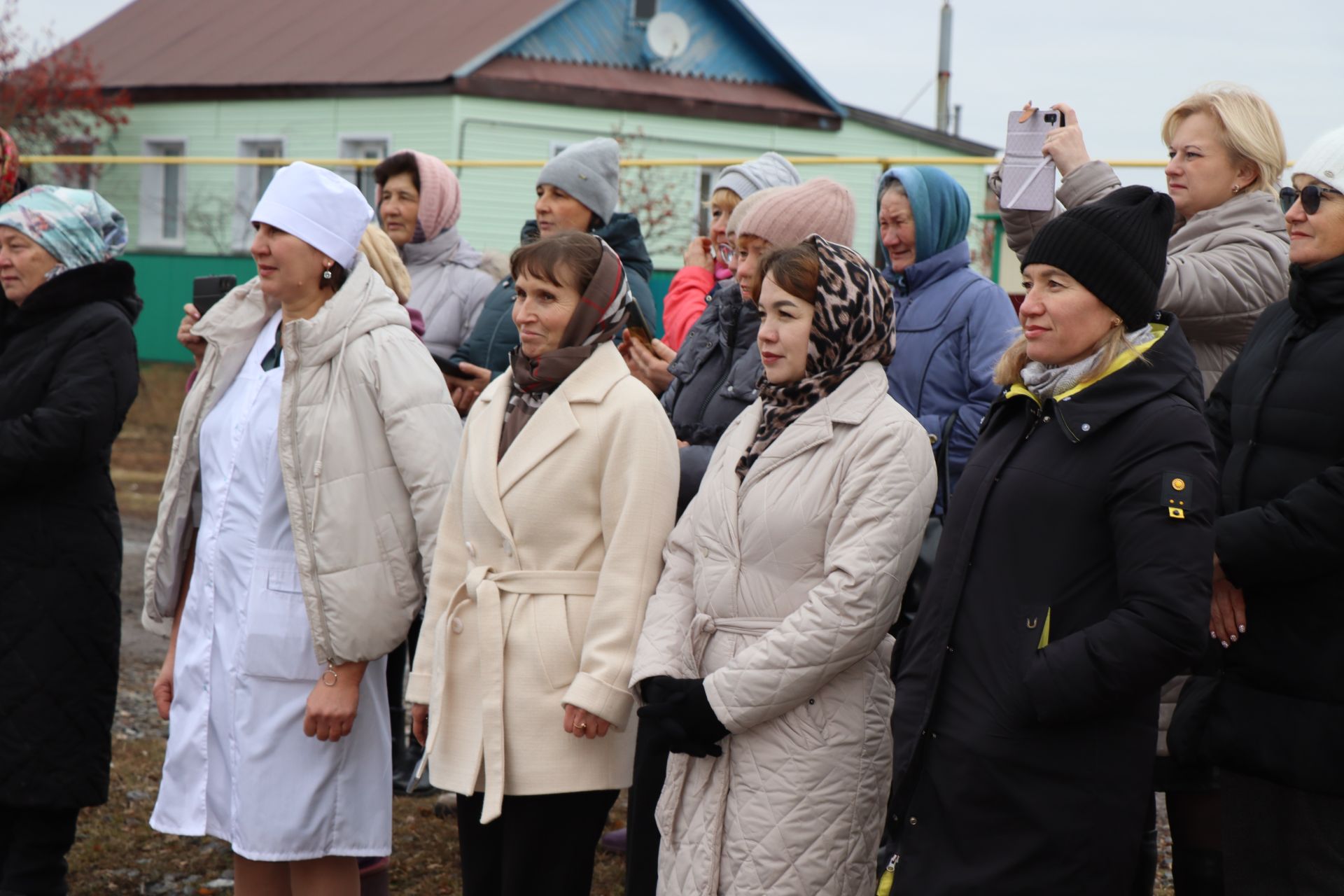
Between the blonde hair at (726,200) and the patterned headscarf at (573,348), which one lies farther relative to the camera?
the blonde hair at (726,200)

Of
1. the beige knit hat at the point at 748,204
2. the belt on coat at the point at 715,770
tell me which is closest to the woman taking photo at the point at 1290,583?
the belt on coat at the point at 715,770

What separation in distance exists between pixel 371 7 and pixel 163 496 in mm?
22834

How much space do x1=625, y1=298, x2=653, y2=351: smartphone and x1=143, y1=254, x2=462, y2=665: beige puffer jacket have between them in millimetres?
559

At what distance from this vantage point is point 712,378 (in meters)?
4.18

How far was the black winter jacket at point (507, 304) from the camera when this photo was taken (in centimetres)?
521

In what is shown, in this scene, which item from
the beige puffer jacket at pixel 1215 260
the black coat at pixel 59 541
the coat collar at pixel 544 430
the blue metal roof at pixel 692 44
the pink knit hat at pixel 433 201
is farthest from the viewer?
the blue metal roof at pixel 692 44

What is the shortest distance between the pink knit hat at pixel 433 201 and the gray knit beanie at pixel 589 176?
0.73 metres

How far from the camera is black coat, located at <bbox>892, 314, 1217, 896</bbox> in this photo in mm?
2805

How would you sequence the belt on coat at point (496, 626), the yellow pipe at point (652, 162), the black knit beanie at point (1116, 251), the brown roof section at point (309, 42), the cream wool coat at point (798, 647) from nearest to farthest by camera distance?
the black knit beanie at point (1116, 251)
the cream wool coat at point (798, 647)
the belt on coat at point (496, 626)
the yellow pipe at point (652, 162)
the brown roof section at point (309, 42)

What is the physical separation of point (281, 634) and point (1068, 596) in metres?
2.05

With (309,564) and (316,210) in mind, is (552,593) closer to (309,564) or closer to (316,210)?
(309,564)

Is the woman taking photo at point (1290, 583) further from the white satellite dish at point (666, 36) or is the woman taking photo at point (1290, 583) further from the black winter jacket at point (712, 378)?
the white satellite dish at point (666, 36)

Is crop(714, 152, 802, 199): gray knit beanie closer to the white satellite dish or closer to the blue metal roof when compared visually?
the blue metal roof

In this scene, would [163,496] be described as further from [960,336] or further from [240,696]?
[960,336]
